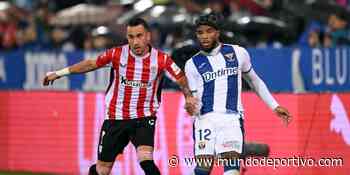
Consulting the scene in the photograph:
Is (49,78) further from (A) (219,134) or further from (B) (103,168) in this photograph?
(A) (219,134)

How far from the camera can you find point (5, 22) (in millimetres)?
27469

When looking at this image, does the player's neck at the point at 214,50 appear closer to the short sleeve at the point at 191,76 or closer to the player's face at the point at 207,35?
the player's face at the point at 207,35

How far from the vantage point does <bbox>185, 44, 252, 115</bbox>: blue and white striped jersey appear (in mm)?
12406

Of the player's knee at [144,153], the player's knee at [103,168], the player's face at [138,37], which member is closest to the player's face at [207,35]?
the player's face at [138,37]

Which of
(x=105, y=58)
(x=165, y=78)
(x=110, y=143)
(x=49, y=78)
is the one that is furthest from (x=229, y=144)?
(x=165, y=78)

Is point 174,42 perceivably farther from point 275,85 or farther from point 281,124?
point 281,124

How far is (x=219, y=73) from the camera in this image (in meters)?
12.4

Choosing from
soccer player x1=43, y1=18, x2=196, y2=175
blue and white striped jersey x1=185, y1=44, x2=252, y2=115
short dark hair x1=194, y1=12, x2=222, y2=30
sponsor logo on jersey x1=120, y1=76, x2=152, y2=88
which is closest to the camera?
short dark hair x1=194, y1=12, x2=222, y2=30

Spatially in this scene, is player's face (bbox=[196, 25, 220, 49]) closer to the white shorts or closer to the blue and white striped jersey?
the blue and white striped jersey

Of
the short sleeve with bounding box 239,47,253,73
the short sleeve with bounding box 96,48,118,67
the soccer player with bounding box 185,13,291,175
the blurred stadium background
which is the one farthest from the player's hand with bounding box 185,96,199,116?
the blurred stadium background

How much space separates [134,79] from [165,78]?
19.1 ft

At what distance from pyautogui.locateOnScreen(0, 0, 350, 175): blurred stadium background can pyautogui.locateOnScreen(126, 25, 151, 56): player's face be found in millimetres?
2422

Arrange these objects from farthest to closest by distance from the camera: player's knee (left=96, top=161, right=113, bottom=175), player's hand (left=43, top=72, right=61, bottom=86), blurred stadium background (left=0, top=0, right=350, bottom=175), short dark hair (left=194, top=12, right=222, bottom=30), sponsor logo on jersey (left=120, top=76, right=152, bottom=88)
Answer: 1. blurred stadium background (left=0, top=0, right=350, bottom=175)
2. player's knee (left=96, top=161, right=113, bottom=175)
3. sponsor logo on jersey (left=120, top=76, right=152, bottom=88)
4. player's hand (left=43, top=72, right=61, bottom=86)
5. short dark hair (left=194, top=12, right=222, bottom=30)

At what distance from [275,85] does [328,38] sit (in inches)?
80.6
